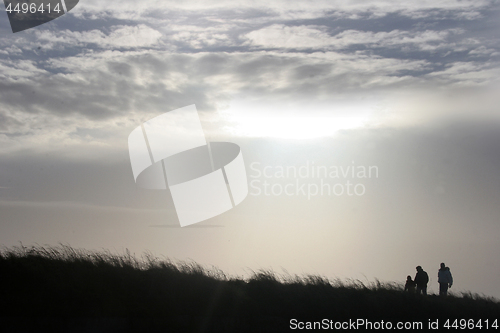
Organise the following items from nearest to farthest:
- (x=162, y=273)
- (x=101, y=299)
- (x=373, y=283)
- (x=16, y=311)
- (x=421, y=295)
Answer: (x=16, y=311), (x=101, y=299), (x=162, y=273), (x=421, y=295), (x=373, y=283)

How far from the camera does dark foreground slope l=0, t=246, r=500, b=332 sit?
9422 millimetres

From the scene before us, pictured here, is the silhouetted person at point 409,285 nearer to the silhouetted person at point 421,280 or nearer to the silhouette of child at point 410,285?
the silhouette of child at point 410,285

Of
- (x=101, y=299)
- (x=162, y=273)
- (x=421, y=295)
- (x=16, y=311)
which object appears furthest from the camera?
(x=421, y=295)

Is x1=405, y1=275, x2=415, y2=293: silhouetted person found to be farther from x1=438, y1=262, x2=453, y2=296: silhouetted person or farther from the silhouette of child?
x1=438, y1=262, x2=453, y2=296: silhouetted person

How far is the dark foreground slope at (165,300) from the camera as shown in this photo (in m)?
9.42

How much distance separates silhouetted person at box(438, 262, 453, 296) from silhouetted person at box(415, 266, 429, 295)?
1.71ft

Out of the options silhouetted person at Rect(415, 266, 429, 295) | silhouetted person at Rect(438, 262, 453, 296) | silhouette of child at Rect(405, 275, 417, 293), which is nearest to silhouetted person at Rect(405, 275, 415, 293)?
silhouette of child at Rect(405, 275, 417, 293)

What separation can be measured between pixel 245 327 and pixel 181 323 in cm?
148

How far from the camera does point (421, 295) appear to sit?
13.9 metres

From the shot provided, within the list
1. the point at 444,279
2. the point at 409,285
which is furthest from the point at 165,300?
the point at 444,279

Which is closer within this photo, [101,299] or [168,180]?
[101,299]

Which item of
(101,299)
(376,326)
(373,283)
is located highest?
(101,299)

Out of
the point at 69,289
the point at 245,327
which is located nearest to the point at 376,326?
the point at 245,327

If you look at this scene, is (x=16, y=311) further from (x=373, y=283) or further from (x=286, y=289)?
(x=373, y=283)
